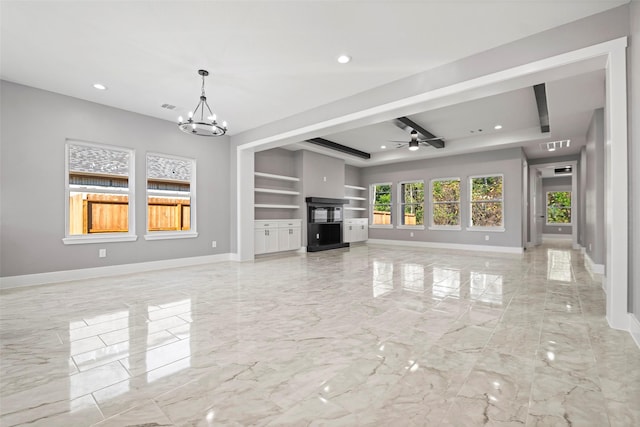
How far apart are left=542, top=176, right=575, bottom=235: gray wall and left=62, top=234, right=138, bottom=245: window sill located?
15509 millimetres

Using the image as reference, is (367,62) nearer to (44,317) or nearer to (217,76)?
(217,76)

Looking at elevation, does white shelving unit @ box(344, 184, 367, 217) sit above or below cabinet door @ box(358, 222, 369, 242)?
above

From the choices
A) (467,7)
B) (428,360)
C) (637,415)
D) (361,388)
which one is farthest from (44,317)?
(467,7)

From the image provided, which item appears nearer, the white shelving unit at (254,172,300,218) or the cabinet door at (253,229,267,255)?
the cabinet door at (253,229,267,255)

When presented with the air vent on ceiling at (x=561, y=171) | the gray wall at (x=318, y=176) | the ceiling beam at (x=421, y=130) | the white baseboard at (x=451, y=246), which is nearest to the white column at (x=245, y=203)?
the gray wall at (x=318, y=176)

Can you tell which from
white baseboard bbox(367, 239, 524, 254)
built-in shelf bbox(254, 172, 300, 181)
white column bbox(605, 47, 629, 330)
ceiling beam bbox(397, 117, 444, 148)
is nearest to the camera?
white column bbox(605, 47, 629, 330)

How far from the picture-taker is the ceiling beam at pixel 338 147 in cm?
792

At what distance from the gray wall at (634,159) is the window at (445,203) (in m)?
6.62

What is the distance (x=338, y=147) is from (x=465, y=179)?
13.0 feet

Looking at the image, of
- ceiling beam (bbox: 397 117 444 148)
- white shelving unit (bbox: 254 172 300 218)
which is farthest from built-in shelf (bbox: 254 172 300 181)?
ceiling beam (bbox: 397 117 444 148)

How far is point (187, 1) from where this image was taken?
274 cm

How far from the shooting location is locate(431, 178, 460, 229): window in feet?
30.2

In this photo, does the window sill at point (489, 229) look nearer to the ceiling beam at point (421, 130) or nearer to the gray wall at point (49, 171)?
the ceiling beam at point (421, 130)

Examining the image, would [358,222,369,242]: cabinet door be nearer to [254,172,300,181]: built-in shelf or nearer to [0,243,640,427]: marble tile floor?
[254,172,300,181]: built-in shelf
